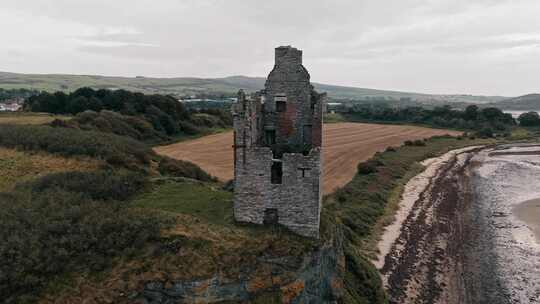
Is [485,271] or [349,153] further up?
[349,153]

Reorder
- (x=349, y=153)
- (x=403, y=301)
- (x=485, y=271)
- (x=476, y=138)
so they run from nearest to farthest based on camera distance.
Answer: (x=403, y=301) → (x=485, y=271) → (x=349, y=153) → (x=476, y=138)

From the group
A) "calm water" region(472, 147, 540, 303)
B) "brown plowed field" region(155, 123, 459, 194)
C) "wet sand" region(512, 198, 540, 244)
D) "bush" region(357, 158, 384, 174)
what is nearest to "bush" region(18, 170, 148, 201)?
"calm water" region(472, 147, 540, 303)

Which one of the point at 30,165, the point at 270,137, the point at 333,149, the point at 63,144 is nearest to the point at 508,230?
the point at 270,137

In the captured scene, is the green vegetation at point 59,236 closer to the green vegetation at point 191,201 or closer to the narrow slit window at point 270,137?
the green vegetation at point 191,201

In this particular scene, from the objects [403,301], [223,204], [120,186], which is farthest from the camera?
[403,301]

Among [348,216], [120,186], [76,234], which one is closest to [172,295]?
[76,234]

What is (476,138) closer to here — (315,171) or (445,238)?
(445,238)
